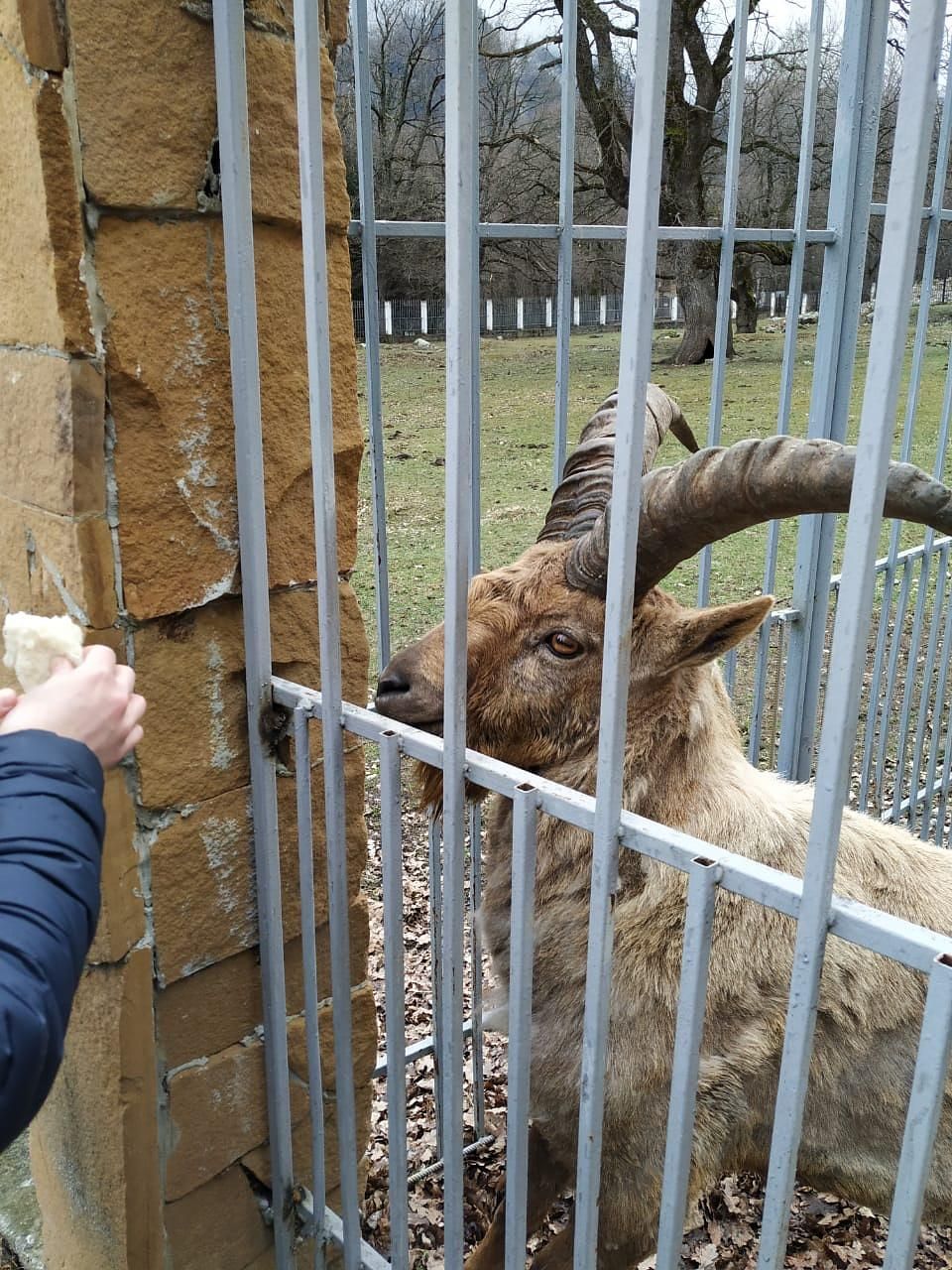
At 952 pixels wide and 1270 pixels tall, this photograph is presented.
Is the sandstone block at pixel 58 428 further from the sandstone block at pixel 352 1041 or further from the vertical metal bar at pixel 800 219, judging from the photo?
the vertical metal bar at pixel 800 219

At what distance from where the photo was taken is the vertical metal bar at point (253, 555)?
203 centimetres

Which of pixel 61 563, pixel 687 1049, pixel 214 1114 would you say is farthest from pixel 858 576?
pixel 214 1114

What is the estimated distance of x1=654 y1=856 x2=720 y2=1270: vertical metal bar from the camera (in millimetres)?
1480

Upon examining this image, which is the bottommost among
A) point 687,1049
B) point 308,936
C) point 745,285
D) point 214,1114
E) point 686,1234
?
point 686,1234

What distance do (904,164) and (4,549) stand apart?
6.85 feet

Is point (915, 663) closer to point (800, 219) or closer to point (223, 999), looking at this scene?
point (800, 219)

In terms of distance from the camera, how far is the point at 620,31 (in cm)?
524

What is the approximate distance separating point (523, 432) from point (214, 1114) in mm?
15157

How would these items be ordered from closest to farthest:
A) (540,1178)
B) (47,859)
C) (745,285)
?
(47,859) → (540,1178) → (745,285)

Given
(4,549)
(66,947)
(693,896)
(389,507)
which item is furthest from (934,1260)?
(389,507)

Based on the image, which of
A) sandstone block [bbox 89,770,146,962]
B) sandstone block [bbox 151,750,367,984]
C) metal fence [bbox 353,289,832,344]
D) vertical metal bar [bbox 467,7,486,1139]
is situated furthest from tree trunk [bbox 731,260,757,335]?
sandstone block [bbox 89,770,146,962]

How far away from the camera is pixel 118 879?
2.26 m

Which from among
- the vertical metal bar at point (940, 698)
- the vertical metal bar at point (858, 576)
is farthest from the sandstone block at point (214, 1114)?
the vertical metal bar at point (940, 698)

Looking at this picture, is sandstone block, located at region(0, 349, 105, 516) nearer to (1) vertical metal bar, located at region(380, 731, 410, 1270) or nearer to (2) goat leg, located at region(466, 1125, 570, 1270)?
(1) vertical metal bar, located at region(380, 731, 410, 1270)
